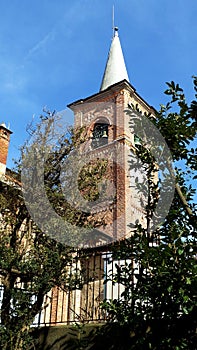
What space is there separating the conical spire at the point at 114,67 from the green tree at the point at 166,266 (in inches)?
875

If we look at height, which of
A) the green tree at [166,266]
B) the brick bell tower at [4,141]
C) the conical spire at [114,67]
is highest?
the conical spire at [114,67]

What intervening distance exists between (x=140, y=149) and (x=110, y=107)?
2082cm

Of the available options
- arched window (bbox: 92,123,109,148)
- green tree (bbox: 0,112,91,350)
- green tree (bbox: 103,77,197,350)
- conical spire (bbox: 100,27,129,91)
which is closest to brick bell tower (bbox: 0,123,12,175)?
arched window (bbox: 92,123,109,148)

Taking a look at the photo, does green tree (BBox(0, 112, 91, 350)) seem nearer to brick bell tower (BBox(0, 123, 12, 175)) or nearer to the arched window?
brick bell tower (BBox(0, 123, 12, 175))

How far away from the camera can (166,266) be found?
228 centimetres

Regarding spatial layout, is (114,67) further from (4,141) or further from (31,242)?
(31,242)

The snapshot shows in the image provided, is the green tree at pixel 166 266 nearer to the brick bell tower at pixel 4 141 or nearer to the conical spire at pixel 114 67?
the brick bell tower at pixel 4 141

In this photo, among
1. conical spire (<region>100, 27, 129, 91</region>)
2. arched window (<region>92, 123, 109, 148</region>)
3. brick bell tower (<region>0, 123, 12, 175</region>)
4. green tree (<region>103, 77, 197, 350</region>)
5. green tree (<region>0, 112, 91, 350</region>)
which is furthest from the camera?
conical spire (<region>100, 27, 129, 91</region>)

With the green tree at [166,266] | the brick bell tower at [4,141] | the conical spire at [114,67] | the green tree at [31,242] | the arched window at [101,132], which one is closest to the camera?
the green tree at [166,266]

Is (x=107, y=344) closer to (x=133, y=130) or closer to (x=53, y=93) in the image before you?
(x=133, y=130)

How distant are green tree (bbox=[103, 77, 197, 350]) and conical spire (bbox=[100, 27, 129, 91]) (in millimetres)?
22235

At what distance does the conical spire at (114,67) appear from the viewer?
24875mm

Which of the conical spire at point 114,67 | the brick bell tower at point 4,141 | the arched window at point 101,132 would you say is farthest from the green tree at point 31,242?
the conical spire at point 114,67

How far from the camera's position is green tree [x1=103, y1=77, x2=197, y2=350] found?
2.26 m
